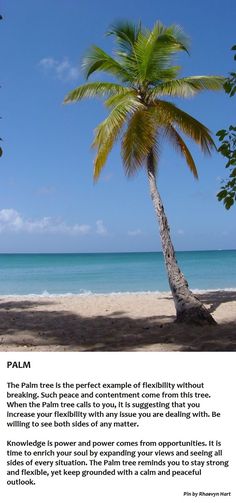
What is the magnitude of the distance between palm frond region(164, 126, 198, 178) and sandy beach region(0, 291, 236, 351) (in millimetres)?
3914

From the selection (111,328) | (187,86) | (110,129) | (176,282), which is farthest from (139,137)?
(111,328)

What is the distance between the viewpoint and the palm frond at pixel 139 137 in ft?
35.7

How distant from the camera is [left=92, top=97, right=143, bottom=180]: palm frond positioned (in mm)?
10953

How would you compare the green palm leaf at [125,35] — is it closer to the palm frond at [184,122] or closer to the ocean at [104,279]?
the palm frond at [184,122]

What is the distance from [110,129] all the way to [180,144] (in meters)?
1.98

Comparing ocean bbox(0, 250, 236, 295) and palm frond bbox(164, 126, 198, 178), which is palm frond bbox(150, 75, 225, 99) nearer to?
palm frond bbox(164, 126, 198, 178)

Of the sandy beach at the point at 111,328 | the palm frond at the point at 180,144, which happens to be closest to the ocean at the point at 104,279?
the sandy beach at the point at 111,328

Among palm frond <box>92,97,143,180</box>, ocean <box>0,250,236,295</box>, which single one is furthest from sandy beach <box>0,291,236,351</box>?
ocean <box>0,250,236,295</box>

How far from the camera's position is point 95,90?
39.6 feet

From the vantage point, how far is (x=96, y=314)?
40.3 feet
